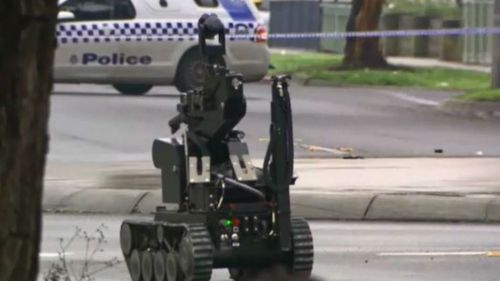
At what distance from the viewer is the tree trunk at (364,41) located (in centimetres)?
2920

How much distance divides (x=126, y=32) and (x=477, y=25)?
10.3 metres

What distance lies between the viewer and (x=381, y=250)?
1054cm

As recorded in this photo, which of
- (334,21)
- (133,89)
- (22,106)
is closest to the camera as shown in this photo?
(22,106)

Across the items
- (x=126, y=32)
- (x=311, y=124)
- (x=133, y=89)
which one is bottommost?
(x=133, y=89)

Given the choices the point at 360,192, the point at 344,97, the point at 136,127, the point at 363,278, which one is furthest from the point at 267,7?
the point at 363,278

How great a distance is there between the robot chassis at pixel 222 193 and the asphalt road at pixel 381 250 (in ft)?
3.97

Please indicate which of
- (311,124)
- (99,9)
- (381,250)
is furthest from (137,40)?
(381,250)

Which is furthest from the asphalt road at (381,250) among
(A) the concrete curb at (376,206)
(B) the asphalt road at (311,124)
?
(B) the asphalt road at (311,124)

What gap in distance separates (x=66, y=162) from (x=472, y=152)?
4310mm

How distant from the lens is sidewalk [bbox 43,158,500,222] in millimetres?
12188

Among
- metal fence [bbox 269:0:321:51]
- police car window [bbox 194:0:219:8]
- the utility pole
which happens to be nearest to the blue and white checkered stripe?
police car window [bbox 194:0:219:8]

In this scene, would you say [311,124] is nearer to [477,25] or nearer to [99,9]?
[99,9]

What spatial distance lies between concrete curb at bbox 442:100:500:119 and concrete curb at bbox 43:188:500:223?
8.45 metres

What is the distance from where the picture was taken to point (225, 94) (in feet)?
26.0
